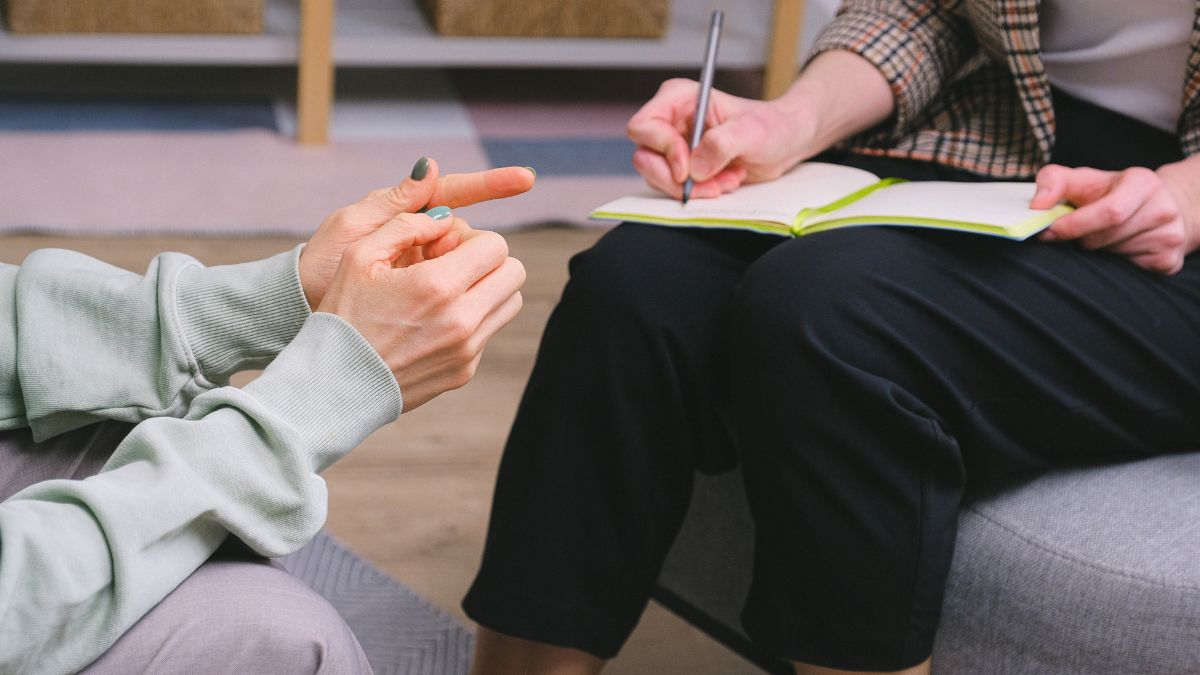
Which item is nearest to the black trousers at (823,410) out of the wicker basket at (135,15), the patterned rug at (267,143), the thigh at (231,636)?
the thigh at (231,636)

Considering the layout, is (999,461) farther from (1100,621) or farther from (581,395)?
(581,395)

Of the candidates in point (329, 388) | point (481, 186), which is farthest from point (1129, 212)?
point (329, 388)

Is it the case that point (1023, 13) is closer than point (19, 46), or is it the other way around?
point (1023, 13)

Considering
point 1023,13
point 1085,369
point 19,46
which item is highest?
point 1023,13

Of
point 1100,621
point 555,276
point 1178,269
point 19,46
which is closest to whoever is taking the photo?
point 1100,621

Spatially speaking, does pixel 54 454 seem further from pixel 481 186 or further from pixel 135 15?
pixel 135 15

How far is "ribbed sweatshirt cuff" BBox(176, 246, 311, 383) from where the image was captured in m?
0.74

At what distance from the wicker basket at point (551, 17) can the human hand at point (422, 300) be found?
5.42 ft

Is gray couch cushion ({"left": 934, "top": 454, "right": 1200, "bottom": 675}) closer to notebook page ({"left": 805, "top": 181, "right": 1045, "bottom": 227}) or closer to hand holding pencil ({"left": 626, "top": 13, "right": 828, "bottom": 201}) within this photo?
notebook page ({"left": 805, "top": 181, "right": 1045, "bottom": 227})

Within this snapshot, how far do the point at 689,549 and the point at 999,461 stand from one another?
32 centimetres

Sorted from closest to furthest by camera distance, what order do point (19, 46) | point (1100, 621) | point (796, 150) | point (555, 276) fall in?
point (1100, 621), point (796, 150), point (555, 276), point (19, 46)

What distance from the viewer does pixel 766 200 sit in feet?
3.33

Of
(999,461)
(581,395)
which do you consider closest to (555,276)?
(581,395)

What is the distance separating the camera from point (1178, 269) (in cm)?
93
